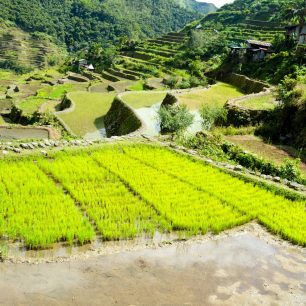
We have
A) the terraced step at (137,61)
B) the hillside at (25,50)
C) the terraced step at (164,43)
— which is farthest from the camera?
the hillside at (25,50)

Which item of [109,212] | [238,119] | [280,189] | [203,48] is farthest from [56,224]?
[203,48]

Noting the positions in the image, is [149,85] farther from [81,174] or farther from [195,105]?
[81,174]

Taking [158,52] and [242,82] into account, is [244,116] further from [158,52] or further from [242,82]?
[158,52]

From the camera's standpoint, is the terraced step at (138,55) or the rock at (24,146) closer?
the rock at (24,146)

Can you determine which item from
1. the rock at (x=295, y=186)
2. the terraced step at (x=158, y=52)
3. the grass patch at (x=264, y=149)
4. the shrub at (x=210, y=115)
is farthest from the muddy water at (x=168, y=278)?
the terraced step at (x=158, y=52)

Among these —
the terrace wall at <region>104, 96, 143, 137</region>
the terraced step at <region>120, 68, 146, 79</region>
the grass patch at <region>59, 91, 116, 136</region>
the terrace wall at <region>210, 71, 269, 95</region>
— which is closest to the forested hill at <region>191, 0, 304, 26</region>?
the terraced step at <region>120, 68, 146, 79</region>

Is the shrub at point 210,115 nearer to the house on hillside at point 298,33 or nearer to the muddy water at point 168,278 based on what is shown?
the muddy water at point 168,278
